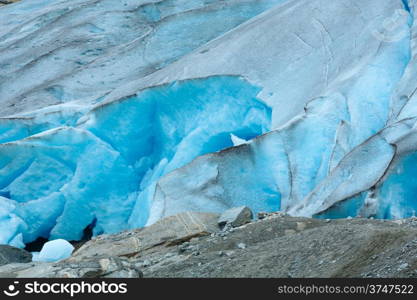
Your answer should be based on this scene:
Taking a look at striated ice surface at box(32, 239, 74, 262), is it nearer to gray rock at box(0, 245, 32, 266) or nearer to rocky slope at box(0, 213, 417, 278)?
gray rock at box(0, 245, 32, 266)

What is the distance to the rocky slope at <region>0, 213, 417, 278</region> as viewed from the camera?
645 centimetres

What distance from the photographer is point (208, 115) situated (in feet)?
40.1

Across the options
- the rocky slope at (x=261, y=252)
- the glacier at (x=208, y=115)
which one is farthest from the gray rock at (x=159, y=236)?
the glacier at (x=208, y=115)

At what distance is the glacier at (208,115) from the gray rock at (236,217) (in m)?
0.89

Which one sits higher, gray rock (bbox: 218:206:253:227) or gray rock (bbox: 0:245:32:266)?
gray rock (bbox: 218:206:253:227)

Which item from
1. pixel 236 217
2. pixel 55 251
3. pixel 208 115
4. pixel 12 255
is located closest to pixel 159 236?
pixel 236 217

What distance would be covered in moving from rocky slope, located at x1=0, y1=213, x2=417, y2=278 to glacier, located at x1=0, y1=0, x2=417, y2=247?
1398 mm

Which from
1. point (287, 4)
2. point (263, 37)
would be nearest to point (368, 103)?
point (263, 37)

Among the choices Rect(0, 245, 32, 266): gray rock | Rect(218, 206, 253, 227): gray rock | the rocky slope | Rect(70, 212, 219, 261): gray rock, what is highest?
the rocky slope

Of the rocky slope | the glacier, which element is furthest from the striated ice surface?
the rocky slope

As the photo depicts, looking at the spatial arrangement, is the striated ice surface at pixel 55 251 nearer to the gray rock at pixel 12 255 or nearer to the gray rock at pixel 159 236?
the gray rock at pixel 12 255

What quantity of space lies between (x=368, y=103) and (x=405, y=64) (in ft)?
3.17

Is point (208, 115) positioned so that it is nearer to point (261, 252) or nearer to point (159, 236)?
point (159, 236)

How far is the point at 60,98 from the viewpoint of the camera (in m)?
14.3
